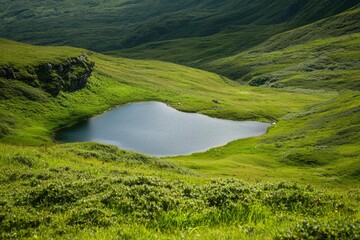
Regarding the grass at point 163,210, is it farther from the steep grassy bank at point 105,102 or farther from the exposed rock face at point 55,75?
the exposed rock face at point 55,75

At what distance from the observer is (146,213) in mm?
18641

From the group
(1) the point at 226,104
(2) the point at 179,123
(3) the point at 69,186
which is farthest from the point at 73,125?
(3) the point at 69,186

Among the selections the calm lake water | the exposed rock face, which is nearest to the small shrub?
the calm lake water

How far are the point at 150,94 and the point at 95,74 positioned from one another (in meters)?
26.0

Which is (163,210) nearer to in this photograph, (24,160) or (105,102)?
(24,160)

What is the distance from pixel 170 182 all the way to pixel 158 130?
328 ft

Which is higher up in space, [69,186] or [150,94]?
[150,94]

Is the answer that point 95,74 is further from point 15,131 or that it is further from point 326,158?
point 326,158

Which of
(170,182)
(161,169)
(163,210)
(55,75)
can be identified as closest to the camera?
(163,210)

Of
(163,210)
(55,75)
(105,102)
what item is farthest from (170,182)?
(105,102)

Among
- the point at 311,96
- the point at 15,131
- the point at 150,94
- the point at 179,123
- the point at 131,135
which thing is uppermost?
the point at 311,96

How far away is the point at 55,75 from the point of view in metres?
142

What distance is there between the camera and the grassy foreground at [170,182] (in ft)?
55.3

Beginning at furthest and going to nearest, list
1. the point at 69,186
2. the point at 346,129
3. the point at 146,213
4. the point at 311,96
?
the point at 311,96
the point at 346,129
the point at 69,186
the point at 146,213
